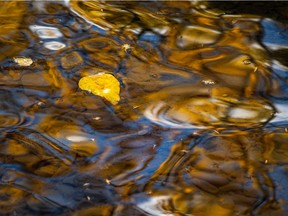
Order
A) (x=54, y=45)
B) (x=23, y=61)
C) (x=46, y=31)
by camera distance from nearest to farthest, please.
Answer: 1. (x=23, y=61)
2. (x=54, y=45)
3. (x=46, y=31)

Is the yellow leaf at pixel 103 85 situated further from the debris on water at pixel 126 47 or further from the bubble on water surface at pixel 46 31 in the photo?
the bubble on water surface at pixel 46 31

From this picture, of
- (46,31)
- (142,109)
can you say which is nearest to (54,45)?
(46,31)

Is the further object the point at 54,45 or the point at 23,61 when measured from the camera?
the point at 54,45

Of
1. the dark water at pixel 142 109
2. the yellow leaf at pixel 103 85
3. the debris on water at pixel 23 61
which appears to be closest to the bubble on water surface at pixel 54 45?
the dark water at pixel 142 109

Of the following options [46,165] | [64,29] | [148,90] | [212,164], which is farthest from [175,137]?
[64,29]

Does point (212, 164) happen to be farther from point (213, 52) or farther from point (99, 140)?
point (213, 52)

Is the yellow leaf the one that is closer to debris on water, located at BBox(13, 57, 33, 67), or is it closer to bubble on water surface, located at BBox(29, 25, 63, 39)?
debris on water, located at BBox(13, 57, 33, 67)

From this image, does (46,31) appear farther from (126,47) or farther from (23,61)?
(126,47)

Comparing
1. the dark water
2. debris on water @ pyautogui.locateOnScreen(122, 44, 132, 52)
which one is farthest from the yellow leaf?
debris on water @ pyautogui.locateOnScreen(122, 44, 132, 52)
